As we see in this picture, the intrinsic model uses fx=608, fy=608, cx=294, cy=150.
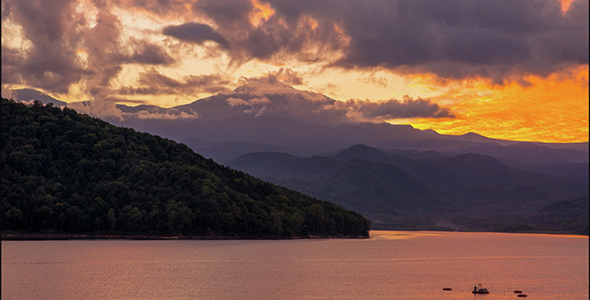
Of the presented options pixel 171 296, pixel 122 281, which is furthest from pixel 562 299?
pixel 122 281

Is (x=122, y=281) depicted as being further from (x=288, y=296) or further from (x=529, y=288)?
(x=529, y=288)

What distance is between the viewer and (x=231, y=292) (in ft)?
463

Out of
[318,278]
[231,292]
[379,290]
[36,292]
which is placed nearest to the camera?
[36,292]

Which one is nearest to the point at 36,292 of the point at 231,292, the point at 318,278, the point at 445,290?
the point at 231,292

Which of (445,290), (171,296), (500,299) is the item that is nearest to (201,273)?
(171,296)

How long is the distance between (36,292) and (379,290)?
3129 inches

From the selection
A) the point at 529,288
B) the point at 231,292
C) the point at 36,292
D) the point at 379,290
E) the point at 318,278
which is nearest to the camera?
the point at 36,292

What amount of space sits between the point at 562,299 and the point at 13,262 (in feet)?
502

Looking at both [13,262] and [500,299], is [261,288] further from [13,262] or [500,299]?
[13,262]

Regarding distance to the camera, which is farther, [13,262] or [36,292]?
[13,262]

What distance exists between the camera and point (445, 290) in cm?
15112

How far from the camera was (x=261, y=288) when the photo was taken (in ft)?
491

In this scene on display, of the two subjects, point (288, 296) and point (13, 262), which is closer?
point (288, 296)

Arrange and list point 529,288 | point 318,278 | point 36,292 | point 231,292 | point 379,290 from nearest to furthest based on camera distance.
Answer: point 36,292 → point 231,292 → point 379,290 → point 529,288 → point 318,278
